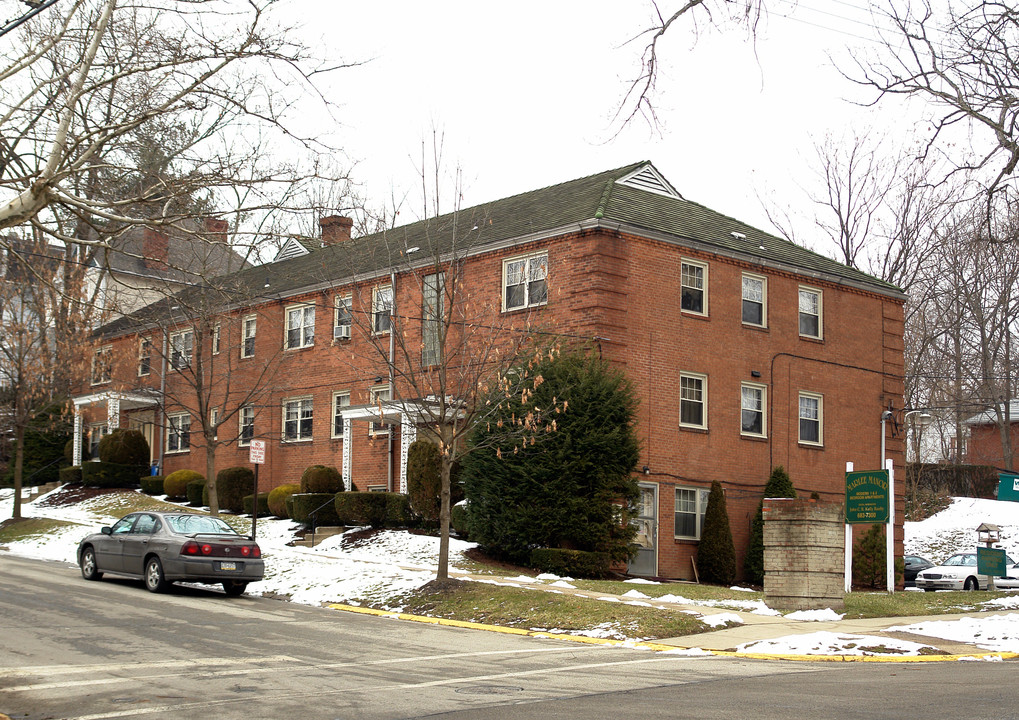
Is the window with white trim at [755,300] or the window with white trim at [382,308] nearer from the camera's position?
the window with white trim at [755,300]

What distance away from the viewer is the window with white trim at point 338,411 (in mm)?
34844

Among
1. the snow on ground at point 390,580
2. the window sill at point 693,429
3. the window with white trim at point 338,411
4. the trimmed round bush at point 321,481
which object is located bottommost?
the snow on ground at point 390,580

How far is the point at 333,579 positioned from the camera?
72.2 ft

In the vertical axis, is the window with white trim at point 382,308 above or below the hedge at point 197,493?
above

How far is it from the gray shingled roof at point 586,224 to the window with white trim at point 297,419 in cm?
360

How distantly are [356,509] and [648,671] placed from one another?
17235 mm

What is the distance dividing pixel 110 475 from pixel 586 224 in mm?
22657

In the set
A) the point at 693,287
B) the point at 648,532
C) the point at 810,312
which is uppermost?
the point at 693,287

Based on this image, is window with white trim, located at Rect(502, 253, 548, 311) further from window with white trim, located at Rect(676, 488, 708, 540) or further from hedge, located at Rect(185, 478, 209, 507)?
hedge, located at Rect(185, 478, 209, 507)

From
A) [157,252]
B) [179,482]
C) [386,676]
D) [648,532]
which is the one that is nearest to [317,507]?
[157,252]

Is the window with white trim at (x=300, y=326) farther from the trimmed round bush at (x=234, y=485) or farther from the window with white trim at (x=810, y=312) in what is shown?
the window with white trim at (x=810, y=312)

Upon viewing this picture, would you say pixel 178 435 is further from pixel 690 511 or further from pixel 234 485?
pixel 690 511

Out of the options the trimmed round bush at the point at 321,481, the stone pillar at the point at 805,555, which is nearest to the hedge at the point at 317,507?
the trimmed round bush at the point at 321,481

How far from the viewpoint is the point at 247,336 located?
1551 inches
